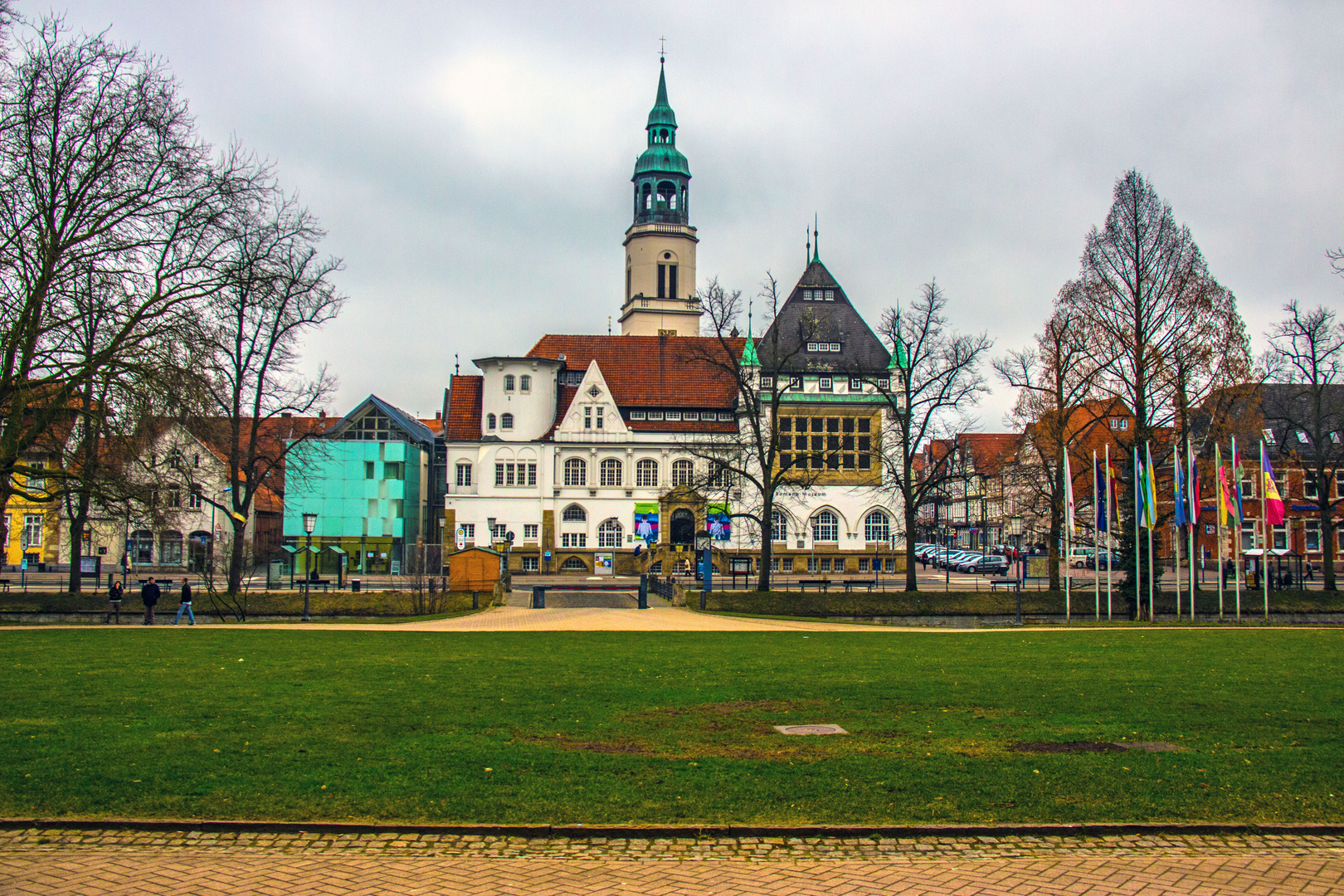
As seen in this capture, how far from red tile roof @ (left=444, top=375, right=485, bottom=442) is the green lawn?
4647 centimetres

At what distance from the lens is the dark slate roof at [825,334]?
68812 mm

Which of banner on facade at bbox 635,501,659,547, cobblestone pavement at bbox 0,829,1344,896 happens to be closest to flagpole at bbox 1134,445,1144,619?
banner on facade at bbox 635,501,659,547

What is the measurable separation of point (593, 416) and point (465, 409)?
8267mm

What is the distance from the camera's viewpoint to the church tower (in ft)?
280

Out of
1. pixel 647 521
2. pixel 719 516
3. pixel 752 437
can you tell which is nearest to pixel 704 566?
pixel 719 516

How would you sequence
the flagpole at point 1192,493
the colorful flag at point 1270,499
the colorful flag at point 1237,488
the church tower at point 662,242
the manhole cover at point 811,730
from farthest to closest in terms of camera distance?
the church tower at point 662,242, the flagpole at point 1192,493, the colorful flag at point 1237,488, the colorful flag at point 1270,499, the manhole cover at point 811,730

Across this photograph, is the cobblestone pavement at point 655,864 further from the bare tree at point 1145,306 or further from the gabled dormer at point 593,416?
the gabled dormer at point 593,416

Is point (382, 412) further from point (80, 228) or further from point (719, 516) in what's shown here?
point (80, 228)

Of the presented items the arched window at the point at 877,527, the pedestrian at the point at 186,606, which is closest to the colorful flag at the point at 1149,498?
the pedestrian at the point at 186,606

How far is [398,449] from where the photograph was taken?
67.6 metres

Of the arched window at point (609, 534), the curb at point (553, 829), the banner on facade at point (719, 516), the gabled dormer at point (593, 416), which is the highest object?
the gabled dormer at point (593, 416)

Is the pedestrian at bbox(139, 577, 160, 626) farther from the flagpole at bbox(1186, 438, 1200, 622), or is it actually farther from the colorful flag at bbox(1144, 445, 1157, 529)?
the flagpole at bbox(1186, 438, 1200, 622)

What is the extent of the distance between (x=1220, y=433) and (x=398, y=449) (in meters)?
46.8

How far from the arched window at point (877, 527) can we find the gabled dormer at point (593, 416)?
16123 mm
